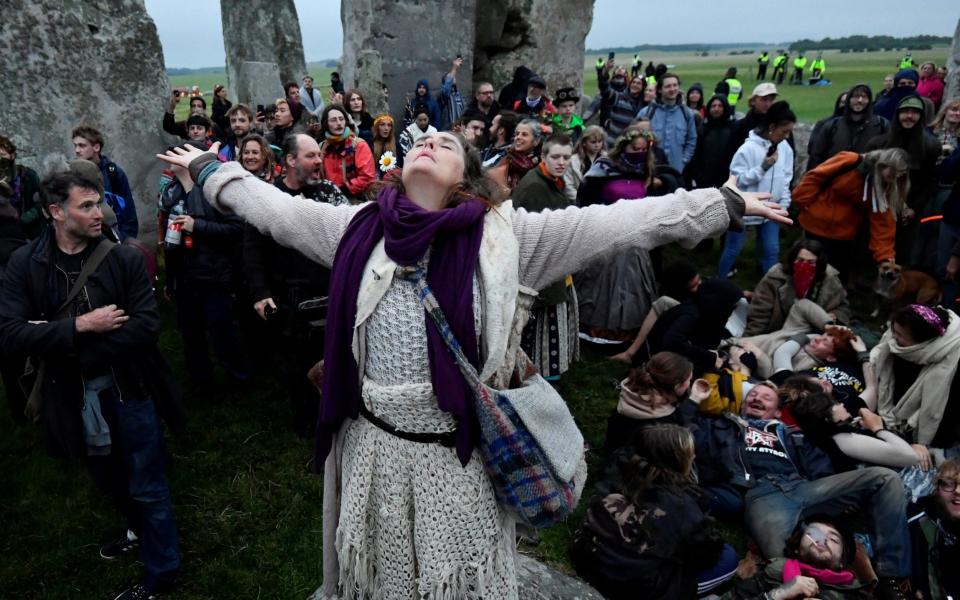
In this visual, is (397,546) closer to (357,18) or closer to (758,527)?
(758,527)

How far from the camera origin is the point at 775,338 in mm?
5477

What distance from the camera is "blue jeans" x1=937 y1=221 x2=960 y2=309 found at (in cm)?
569

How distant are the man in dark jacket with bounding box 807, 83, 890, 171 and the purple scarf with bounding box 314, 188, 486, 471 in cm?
673

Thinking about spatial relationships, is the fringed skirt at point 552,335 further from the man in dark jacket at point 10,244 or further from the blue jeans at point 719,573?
the man in dark jacket at point 10,244

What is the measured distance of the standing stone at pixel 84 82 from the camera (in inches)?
224

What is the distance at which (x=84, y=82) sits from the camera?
611cm

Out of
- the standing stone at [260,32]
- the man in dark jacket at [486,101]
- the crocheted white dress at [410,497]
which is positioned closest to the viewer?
the crocheted white dress at [410,497]

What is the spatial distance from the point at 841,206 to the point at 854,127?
1.33 m

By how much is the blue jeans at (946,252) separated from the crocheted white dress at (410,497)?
17.6 ft

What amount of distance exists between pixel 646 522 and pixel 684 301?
246 centimetres

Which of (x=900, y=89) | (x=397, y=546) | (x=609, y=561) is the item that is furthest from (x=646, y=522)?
(x=900, y=89)

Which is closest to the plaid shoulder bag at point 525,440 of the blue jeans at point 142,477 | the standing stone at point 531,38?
the blue jeans at point 142,477

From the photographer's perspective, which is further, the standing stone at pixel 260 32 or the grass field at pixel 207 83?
the grass field at pixel 207 83

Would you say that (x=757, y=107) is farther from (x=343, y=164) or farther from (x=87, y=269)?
(x=87, y=269)
